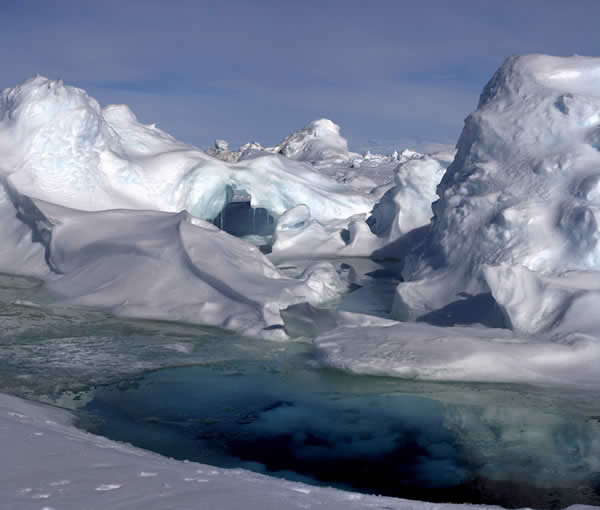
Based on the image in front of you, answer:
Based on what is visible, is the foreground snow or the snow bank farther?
the snow bank

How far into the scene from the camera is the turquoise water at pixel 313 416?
12.9 ft

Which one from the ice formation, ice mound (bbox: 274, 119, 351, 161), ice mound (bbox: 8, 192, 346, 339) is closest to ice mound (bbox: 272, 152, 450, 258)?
the ice formation

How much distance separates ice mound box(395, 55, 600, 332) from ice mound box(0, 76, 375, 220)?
6076mm

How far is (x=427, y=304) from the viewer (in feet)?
24.6

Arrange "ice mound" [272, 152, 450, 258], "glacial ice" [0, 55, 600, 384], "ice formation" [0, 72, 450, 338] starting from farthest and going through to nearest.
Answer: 1. "ice mound" [272, 152, 450, 258]
2. "ice formation" [0, 72, 450, 338]
3. "glacial ice" [0, 55, 600, 384]

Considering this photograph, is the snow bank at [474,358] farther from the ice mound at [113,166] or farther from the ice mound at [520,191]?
the ice mound at [113,166]

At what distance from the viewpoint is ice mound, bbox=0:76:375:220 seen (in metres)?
11.6

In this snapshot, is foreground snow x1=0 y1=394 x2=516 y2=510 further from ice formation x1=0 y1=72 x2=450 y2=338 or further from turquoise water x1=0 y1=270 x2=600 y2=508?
ice formation x1=0 y1=72 x2=450 y2=338

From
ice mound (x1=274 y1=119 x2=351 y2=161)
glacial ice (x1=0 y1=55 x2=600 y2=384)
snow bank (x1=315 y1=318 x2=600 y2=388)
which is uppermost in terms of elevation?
ice mound (x1=274 y1=119 x2=351 y2=161)

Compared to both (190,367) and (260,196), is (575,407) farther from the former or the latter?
(260,196)

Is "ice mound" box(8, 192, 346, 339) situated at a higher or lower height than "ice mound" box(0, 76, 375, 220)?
lower

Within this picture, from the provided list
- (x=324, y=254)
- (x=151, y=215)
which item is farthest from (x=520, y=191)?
(x=324, y=254)

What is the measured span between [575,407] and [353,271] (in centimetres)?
657

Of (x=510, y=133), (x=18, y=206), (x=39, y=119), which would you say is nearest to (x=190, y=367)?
(x=510, y=133)
